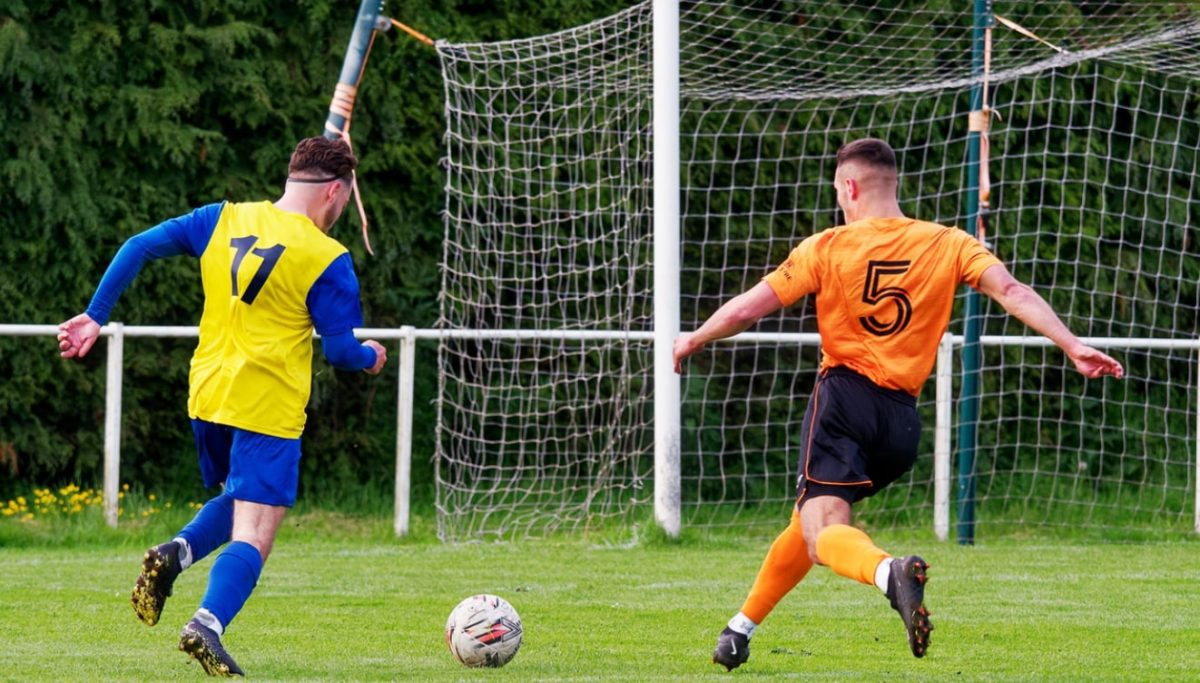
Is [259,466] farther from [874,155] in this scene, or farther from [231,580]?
[874,155]

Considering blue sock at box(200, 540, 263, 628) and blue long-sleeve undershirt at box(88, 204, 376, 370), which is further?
blue long-sleeve undershirt at box(88, 204, 376, 370)

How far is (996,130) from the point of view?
40.1 ft

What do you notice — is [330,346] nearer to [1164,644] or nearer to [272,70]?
[1164,644]

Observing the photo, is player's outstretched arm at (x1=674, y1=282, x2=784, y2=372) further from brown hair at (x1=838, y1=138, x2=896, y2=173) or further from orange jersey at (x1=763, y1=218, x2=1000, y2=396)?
brown hair at (x1=838, y1=138, x2=896, y2=173)

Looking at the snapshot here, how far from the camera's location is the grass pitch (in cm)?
522

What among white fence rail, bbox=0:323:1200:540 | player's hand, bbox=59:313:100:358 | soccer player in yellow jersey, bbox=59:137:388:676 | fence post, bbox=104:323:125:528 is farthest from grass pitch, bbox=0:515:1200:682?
player's hand, bbox=59:313:100:358

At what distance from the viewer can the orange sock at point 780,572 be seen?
5.23 meters

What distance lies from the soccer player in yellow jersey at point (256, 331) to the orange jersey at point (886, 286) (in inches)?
52.6

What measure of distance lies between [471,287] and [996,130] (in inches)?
161

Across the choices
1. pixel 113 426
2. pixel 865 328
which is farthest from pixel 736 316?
pixel 113 426

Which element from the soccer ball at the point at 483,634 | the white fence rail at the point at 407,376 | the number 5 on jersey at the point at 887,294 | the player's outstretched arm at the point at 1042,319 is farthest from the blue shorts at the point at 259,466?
the white fence rail at the point at 407,376

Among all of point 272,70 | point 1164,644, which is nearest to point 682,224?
point 272,70

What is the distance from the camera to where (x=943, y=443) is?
33.4 feet

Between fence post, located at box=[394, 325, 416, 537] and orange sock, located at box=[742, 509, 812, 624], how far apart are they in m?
4.93
